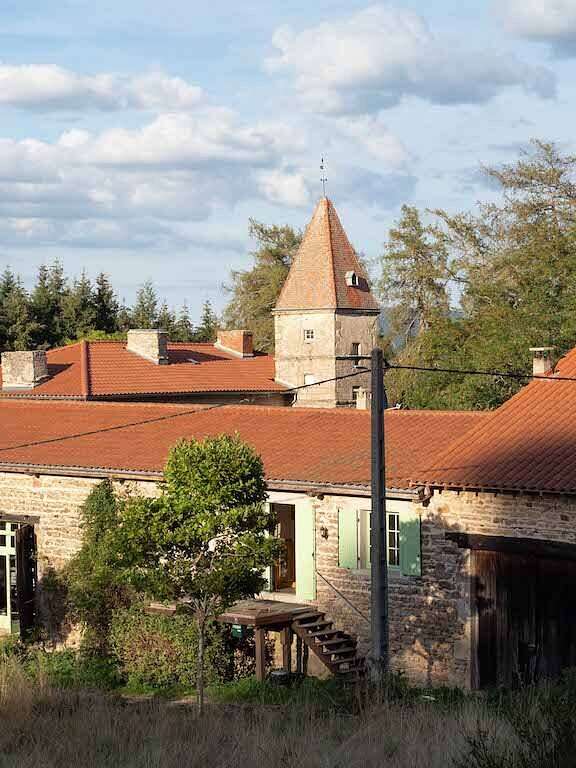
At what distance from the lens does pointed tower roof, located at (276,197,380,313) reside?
1875 inches

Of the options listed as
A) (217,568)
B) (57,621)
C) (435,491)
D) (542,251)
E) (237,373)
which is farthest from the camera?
(237,373)

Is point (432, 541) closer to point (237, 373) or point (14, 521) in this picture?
point (14, 521)

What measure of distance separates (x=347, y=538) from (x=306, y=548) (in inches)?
34.9

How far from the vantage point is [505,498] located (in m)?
17.8

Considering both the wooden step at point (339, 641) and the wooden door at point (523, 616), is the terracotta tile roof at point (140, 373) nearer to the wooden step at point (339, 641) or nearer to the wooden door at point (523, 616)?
the wooden step at point (339, 641)

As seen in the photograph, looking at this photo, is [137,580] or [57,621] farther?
[57,621]

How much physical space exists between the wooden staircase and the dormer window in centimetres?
2961

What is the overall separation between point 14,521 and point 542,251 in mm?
22180

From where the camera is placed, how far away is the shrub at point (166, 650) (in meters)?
19.9

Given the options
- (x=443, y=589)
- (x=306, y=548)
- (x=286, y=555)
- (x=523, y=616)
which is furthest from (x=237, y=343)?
(x=523, y=616)

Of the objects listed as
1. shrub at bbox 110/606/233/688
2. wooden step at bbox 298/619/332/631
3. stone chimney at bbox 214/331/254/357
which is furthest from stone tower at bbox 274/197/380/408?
wooden step at bbox 298/619/332/631

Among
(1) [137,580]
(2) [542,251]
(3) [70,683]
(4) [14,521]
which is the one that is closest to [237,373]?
(2) [542,251]

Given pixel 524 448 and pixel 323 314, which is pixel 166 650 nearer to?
pixel 524 448

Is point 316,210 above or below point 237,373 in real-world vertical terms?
above
